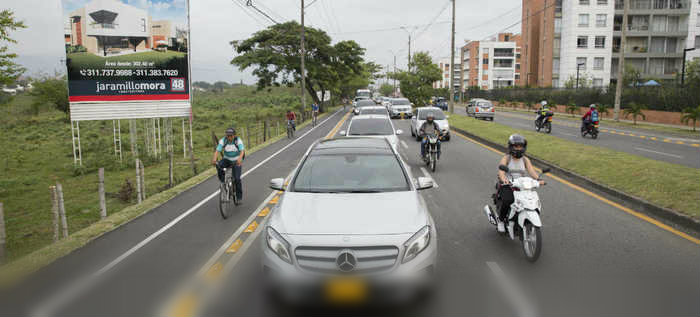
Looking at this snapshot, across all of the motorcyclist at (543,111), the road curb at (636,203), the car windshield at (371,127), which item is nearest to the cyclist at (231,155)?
the car windshield at (371,127)

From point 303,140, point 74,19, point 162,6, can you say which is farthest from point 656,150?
point 74,19

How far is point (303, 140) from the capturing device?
82.7ft

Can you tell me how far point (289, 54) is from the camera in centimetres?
4966

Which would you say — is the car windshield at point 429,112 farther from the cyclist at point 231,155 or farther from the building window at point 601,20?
the building window at point 601,20

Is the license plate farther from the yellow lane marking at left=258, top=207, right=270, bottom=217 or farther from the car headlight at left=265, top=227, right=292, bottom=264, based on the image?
the yellow lane marking at left=258, top=207, right=270, bottom=217

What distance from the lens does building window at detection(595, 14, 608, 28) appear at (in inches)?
2405

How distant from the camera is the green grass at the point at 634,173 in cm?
828

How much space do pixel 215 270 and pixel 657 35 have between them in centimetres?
7084

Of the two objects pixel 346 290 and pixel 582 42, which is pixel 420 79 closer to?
pixel 582 42

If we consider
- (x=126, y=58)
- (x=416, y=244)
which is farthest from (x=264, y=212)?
(x=126, y=58)

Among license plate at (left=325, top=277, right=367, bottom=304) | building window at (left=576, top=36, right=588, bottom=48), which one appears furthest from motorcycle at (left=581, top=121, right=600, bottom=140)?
building window at (left=576, top=36, right=588, bottom=48)

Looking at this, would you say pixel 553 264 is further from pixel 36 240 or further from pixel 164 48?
pixel 164 48

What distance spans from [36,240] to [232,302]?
6.98 metres

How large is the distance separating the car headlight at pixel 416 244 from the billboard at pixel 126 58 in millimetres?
15715
